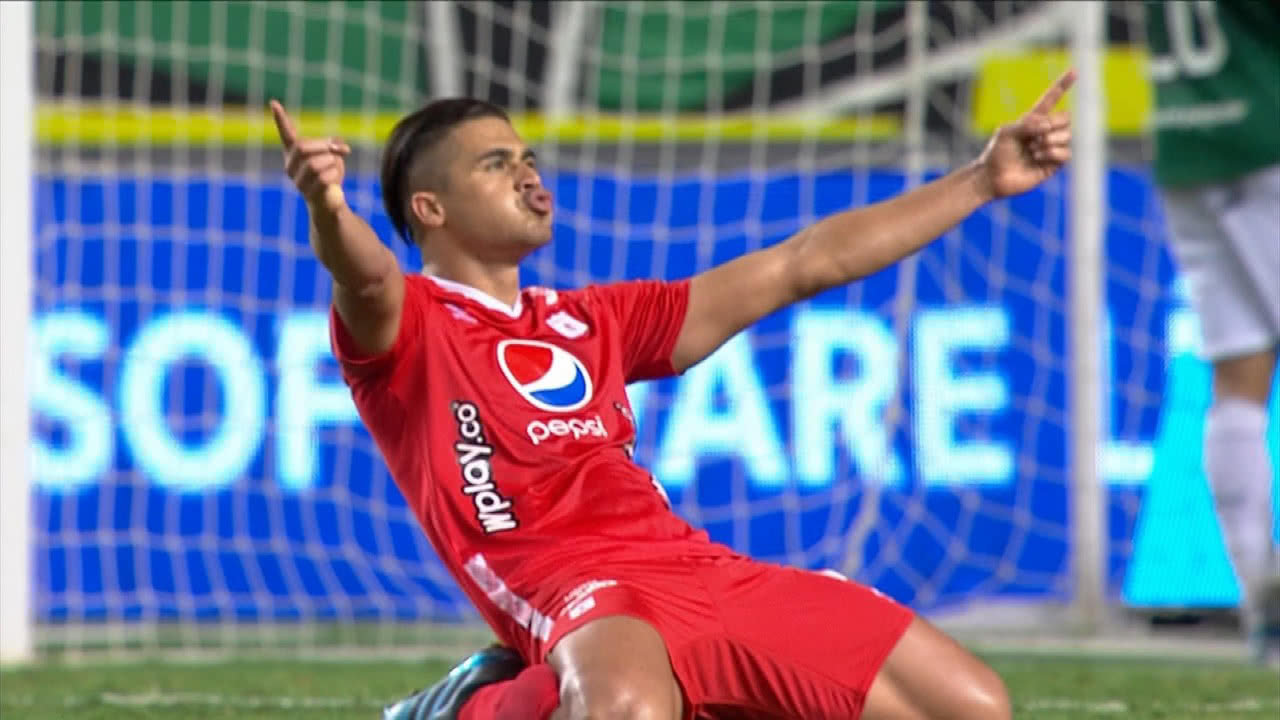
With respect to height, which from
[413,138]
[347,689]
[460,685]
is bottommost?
[347,689]

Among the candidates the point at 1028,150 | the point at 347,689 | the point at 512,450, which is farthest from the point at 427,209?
the point at 347,689

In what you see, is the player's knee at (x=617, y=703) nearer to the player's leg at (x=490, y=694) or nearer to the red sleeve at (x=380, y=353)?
the player's leg at (x=490, y=694)

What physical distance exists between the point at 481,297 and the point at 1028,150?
895 millimetres

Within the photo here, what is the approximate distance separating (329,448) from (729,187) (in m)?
1.37

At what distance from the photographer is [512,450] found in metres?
3.47

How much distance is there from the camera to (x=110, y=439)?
21.1ft

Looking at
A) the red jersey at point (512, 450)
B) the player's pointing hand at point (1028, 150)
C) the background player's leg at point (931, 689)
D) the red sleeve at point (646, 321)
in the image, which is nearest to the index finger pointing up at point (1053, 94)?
the player's pointing hand at point (1028, 150)

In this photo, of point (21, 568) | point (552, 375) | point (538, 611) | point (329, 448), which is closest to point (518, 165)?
point (552, 375)

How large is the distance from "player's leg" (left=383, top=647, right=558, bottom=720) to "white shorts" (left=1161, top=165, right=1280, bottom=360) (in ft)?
7.45

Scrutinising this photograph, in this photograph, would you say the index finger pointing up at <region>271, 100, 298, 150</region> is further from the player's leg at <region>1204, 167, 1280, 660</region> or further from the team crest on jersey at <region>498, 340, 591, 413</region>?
the player's leg at <region>1204, 167, 1280, 660</region>

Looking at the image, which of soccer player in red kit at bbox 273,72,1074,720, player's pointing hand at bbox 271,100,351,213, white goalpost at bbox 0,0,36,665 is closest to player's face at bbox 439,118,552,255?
soccer player in red kit at bbox 273,72,1074,720

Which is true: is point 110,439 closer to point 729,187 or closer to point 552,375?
point 729,187

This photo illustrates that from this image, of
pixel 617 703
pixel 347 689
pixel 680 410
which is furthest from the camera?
pixel 680 410

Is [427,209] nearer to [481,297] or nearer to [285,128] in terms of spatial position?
[481,297]
